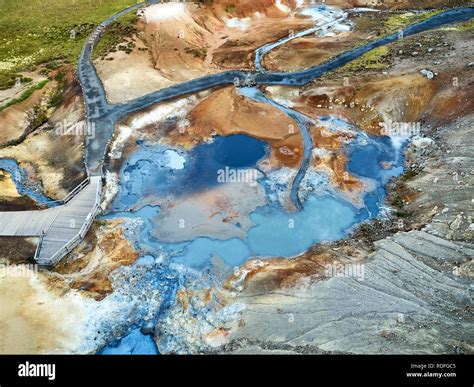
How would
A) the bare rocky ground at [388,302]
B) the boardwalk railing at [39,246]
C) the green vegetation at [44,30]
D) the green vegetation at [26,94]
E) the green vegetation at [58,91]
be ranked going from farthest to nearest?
the green vegetation at [44,30]
the green vegetation at [58,91]
the green vegetation at [26,94]
the boardwalk railing at [39,246]
the bare rocky ground at [388,302]

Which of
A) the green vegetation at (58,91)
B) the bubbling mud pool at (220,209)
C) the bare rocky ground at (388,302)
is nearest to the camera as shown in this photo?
the bare rocky ground at (388,302)

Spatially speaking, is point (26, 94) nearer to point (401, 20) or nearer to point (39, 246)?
point (39, 246)

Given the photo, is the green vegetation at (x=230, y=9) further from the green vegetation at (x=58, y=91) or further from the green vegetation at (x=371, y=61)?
the green vegetation at (x=58, y=91)

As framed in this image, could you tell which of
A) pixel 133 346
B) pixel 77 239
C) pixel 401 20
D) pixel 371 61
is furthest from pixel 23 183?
pixel 401 20

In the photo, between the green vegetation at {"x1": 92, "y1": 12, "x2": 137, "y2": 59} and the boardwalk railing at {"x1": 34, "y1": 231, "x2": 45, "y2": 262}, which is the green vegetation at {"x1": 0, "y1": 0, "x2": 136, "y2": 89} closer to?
the green vegetation at {"x1": 92, "y1": 12, "x2": 137, "y2": 59}

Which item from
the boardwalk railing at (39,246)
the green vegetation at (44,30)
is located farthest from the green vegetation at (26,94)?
the boardwalk railing at (39,246)

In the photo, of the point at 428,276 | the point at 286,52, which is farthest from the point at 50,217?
the point at 286,52

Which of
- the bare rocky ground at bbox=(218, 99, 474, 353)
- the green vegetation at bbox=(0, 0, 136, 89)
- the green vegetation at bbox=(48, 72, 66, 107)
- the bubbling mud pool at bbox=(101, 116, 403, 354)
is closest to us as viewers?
the bare rocky ground at bbox=(218, 99, 474, 353)

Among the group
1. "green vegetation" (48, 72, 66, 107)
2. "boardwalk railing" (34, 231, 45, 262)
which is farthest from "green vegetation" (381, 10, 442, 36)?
"boardwalk railing" (34, 231, 45, 262)
